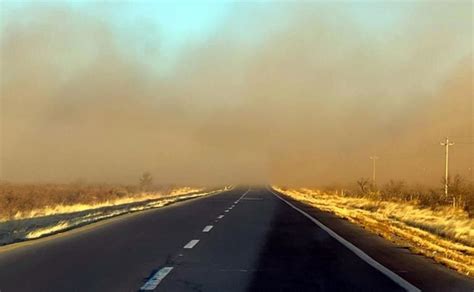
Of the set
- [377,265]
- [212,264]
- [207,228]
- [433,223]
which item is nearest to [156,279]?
[212,264]

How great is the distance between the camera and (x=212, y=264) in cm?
1108

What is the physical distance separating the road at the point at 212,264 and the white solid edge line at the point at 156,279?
1cm

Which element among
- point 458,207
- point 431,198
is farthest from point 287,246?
point 431,198

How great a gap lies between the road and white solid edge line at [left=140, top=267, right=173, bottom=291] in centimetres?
1

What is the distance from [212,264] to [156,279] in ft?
6.69

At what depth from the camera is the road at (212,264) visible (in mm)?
8844

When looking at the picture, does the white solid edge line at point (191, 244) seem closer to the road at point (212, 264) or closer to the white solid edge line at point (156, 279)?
the road at point (212, 264)

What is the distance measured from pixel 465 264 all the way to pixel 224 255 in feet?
16.8

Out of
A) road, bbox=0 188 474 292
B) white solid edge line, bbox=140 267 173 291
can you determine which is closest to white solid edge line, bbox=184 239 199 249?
road, bbox=0 188 474 292

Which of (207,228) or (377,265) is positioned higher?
(377,265)

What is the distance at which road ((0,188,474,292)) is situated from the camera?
29.0 feet

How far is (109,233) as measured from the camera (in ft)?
56.5

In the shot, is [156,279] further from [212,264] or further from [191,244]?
[191,244]

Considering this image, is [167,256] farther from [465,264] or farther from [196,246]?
[465,264]
